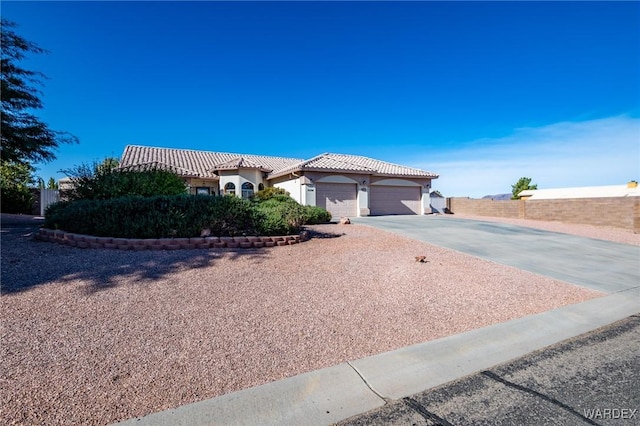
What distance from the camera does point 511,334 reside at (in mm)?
4277

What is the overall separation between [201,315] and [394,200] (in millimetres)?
20516

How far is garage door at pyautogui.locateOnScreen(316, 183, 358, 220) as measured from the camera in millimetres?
20406

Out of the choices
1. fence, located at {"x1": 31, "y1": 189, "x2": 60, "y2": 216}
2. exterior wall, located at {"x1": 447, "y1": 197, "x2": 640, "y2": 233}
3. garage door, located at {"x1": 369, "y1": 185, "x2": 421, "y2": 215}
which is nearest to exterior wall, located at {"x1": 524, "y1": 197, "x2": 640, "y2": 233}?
exterior wall, located at {"x1": 447, "y1": 197, "x2": 640, "y2": 233}

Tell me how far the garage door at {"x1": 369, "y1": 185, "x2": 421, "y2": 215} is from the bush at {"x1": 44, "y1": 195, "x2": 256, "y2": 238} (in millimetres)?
14988

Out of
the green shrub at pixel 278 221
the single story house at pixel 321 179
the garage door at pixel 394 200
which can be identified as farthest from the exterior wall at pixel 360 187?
the green shrub at pixel 278 221

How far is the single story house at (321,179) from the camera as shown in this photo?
20375 mm

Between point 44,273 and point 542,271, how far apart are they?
967 cm

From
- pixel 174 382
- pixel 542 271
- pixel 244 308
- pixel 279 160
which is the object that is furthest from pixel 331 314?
pixel 279 160

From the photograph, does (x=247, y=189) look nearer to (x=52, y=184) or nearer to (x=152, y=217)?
(x=152, y=217)

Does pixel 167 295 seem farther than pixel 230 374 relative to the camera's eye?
Yes

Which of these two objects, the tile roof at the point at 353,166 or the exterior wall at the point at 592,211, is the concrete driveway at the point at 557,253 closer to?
the exterior wall at the point at 592,211

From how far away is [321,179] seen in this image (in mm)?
20281

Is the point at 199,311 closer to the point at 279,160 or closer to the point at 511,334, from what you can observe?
the point at 511,334

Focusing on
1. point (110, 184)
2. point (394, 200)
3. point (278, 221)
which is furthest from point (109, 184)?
point (394, 200)
